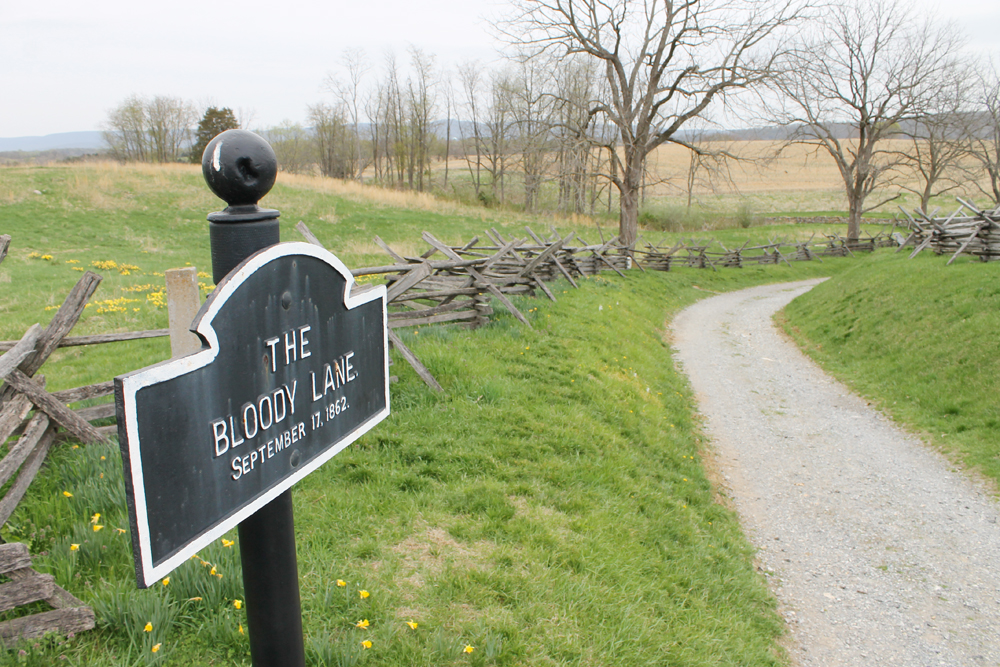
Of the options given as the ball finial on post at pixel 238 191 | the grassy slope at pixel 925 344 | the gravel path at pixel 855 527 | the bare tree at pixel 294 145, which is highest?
the bare tree at pixel 294 145

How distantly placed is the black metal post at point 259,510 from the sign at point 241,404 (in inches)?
4.7

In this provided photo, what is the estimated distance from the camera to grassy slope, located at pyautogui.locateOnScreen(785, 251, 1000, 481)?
7.82m

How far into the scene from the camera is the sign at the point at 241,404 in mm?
1091

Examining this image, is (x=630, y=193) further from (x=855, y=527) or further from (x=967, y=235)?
(x=855, y=527)

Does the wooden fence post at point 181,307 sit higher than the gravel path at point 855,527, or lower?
higher

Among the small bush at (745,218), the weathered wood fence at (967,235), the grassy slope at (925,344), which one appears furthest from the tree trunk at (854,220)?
the grassy slope at (925,344)

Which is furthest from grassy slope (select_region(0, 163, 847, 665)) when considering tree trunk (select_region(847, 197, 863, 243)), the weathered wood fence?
tree trunk (select_region(847, 197, 863, 243))

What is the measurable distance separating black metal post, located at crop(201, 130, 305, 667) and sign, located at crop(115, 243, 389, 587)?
0.39ft

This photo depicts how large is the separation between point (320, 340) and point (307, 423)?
0.21 m

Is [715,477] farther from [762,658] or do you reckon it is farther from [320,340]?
[320,340]

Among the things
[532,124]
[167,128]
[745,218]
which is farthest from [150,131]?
[745,218]

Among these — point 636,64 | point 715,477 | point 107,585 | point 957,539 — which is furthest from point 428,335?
point 636,64

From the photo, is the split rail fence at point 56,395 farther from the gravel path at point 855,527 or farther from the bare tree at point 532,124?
the bare tree at point 532,124

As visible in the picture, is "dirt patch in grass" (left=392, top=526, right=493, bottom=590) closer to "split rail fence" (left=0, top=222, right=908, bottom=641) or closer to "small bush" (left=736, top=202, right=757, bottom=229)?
"split rail fence" (left=0, top=222, right=908, bottom=641)
